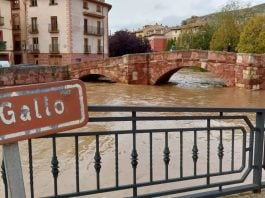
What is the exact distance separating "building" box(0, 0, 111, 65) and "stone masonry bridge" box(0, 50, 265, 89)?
28.2 feet

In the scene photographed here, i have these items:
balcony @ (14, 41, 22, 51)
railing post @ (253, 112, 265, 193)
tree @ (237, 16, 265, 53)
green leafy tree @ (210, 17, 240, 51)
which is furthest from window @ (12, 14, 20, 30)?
railing post @ (253, 112, 265, 193)

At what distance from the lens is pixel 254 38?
101 feet

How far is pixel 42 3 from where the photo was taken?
34188 mm

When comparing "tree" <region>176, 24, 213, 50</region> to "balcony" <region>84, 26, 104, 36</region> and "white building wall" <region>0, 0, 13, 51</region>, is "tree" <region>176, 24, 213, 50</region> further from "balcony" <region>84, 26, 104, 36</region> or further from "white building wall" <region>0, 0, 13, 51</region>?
"white building wall" <region>0, 0, 13, 51</region>

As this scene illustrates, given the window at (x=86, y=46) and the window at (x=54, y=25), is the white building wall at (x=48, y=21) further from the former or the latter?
the window at (x=86, y=46)

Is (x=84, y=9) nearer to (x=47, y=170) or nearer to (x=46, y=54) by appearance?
(x=46, y=54)

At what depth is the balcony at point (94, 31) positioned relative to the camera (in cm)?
3525

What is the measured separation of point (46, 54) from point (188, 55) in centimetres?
1708

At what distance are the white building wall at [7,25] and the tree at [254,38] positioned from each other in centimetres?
2102

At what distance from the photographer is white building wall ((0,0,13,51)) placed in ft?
104

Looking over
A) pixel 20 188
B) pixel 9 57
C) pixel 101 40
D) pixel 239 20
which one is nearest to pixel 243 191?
pixel 20 188

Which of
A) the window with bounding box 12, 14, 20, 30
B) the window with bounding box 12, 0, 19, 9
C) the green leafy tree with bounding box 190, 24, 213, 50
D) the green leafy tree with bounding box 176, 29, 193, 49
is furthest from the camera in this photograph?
the green leafy tree with bounding box 176, 29, 193, 49

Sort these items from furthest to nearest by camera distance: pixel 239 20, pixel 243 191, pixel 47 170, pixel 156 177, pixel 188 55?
pixel 239 20 → pixel 188 55 → pixel 47 170 → pixel 156 177 → pixel 243 191

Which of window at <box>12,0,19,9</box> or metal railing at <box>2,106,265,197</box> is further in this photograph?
window at <box>12,0,19,9</box>
